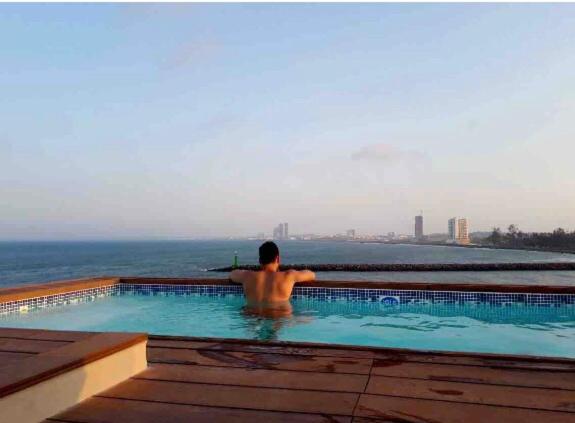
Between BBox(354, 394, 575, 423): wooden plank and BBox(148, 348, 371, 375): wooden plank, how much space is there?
0.43 metres

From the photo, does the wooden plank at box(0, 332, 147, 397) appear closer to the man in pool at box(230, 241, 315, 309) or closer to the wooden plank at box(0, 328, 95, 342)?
the wooden plank at box(0, 328, 95, 342)

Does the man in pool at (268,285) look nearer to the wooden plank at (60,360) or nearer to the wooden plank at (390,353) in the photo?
the wooden plank at (390,353)

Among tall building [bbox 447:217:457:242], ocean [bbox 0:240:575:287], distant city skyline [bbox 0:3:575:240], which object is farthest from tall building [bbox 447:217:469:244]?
distant city skyline [bbox 0:3:575:240]

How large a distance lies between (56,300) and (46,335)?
469cm

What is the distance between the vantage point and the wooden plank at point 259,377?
6.49 ft

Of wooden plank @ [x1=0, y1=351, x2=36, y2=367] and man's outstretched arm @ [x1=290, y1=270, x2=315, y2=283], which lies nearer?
wooden plank @ [x1=0, y1=351, x2=36, y2=367]

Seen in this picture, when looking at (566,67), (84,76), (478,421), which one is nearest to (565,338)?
(478,421)

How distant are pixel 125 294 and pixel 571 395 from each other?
24.0 ft

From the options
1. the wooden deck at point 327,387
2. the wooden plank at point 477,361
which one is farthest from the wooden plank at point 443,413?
the wooden plank at point 477,361

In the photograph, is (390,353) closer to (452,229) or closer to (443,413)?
(443,413)

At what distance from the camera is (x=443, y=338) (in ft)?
16.3

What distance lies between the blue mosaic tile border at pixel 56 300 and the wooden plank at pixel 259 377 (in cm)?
495

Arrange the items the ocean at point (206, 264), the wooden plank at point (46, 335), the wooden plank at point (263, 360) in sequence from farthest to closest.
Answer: the ocean at point (206, 264)
the wooden plank at point (46, 335)
the wooden plank at point (263, 360)

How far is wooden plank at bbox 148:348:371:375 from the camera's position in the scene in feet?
7.41
